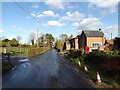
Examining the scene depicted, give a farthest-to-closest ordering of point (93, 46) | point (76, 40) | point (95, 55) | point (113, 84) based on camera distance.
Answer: point (76, 40) → point (93, 46) → point (95, 55) → point (113, 84)

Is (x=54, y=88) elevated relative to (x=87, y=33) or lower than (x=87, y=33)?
lower

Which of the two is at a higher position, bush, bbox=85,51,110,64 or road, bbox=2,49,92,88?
bush, bbox=85,51,110,64

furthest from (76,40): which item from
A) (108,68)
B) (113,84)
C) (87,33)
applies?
(113,84)

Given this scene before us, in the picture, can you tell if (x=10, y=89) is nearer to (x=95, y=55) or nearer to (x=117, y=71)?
(x=117, y=71)

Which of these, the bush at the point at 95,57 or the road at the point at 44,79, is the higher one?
the bush at the point at 95,57

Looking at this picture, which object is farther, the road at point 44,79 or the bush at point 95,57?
the bush at point 95,57

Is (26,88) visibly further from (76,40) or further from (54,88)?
(76,40)

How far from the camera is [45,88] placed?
18.0 feet

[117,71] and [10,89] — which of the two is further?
[117,71]

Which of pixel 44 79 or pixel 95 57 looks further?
pixel 95 57

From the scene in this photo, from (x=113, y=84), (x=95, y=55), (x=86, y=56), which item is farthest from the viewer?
(x=86, y=56)

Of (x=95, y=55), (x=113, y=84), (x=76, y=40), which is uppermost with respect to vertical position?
(x=76, y=40)

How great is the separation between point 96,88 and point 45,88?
8.74ft

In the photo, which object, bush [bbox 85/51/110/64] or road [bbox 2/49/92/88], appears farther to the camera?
bush [bbox 85/51/110/64]
